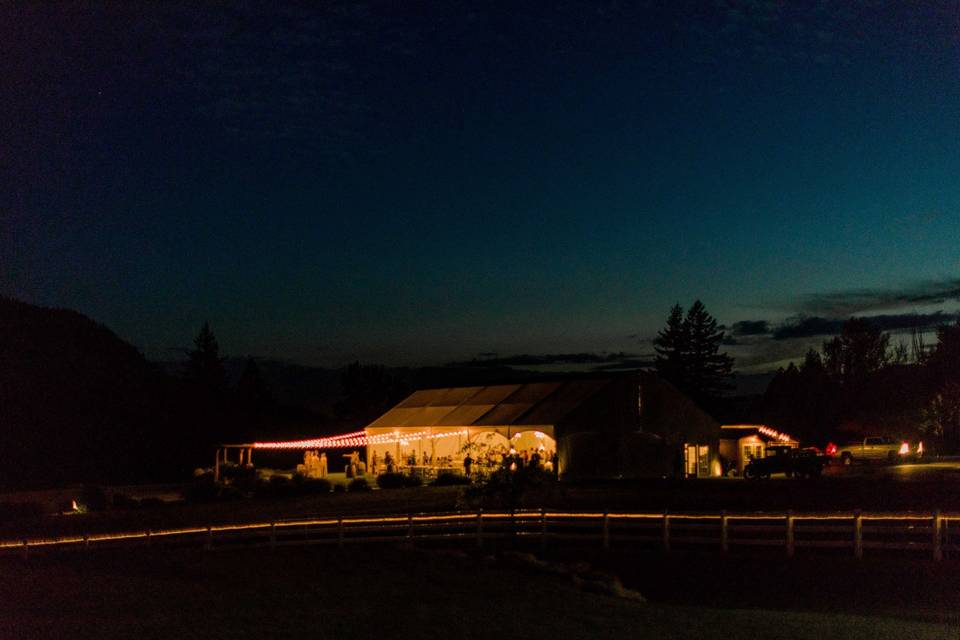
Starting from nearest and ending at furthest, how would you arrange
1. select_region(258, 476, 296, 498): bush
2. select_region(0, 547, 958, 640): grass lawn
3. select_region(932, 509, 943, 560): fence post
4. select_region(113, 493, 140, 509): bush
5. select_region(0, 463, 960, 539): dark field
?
1. select_region(0, 547, 958, 640): grass lawn
2. select_region(932, 509, 943, 560): fence post
3. select_region(0, 463, 960, 539): dark field
4. select_region(113, 493, 140, 509): bush
5. select_region(258, 476, 296, 498): bush

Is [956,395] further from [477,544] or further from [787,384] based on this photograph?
[477,544]

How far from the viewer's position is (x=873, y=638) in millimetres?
11836

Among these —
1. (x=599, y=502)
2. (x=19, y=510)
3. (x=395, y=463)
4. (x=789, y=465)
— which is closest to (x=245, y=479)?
(x=19, y=510)

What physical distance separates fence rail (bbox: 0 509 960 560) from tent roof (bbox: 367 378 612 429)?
1742cm

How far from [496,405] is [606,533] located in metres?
24.3

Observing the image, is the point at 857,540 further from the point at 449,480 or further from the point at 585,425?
the point at 585,425

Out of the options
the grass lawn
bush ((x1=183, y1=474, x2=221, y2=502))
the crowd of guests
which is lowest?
the grass lawn

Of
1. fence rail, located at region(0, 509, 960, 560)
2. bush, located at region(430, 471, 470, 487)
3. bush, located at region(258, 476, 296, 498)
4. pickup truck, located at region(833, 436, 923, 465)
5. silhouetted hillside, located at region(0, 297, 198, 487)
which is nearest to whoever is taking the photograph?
fence rail, located at region(0, 509, 960, 560)

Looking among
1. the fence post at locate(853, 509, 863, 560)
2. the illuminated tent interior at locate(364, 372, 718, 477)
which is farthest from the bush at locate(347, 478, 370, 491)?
the fence post at locate(853, 509, 863, 560)

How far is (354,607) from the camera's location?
1369 cm

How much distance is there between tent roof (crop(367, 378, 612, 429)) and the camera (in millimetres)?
43281

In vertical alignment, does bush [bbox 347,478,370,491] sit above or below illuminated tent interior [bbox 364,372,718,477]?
below

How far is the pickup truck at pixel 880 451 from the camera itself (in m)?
59.9

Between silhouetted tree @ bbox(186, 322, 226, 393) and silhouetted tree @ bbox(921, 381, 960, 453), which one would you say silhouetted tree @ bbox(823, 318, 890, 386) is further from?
silhouetted tree @ bbox(186, 322, 226, 393)
